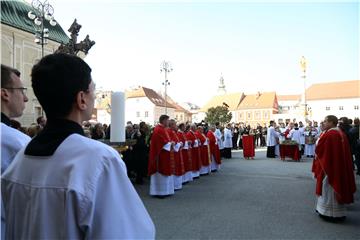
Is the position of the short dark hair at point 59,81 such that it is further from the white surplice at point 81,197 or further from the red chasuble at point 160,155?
the red chasuble at point 160,155

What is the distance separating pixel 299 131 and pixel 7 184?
1909cm

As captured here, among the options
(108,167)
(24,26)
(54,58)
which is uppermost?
(24,26)

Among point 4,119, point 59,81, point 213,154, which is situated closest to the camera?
point 59,81

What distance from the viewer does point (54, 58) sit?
4.81 feet

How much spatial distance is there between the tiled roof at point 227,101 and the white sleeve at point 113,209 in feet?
296

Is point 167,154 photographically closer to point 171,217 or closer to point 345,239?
point 171,217

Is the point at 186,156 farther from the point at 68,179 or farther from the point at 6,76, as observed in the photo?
the point at 68,179

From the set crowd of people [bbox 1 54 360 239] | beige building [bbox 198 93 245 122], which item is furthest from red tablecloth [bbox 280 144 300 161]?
beige building [bbox 198 93 245 122]

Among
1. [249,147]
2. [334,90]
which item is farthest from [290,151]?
[334,90]

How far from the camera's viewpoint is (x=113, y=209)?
1.32 metres

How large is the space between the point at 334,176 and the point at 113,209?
19.6 feet

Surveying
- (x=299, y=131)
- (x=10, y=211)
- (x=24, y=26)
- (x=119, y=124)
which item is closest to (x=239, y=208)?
(x=119, y=124)

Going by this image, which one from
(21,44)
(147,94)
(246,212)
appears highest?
(21,44)

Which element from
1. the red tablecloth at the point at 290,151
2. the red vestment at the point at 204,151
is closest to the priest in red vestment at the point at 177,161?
the red vestment at the point at 204,151
